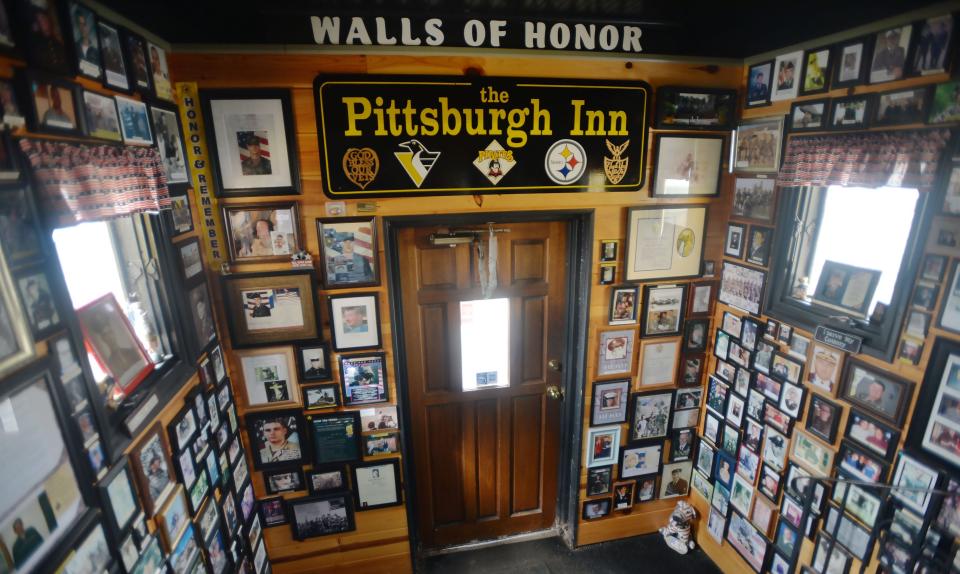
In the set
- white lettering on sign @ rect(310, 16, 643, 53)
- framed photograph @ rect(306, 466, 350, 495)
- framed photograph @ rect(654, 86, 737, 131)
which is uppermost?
white lettering on sign @ rect(310, 16, 643, 53)

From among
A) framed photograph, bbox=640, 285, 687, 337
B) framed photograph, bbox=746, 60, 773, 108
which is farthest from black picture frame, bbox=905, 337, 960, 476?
framed photograph, bbox=746, 60, 773, 108

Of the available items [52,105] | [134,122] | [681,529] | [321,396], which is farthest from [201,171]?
[681,529]

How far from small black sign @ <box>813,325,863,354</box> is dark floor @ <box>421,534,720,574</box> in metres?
1.85

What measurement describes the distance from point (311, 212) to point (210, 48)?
0.85m

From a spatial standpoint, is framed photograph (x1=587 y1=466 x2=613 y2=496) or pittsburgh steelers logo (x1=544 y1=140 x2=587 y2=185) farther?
framed photograph (x1=587 y1=466 x2=613 y2=496)

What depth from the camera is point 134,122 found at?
69.3 inches

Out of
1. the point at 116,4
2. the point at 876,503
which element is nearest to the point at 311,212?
the point at 116,4

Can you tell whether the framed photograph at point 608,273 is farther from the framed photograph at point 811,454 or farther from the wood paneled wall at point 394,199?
the framed photograph at point 811,454

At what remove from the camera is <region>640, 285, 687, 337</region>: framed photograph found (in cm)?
279

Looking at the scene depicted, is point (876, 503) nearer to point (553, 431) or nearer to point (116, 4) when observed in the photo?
point (553, 431)

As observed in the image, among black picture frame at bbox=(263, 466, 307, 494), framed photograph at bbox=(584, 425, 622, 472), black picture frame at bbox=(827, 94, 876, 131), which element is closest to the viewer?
black picture frame at bbox=(827, 94, 876, 131)

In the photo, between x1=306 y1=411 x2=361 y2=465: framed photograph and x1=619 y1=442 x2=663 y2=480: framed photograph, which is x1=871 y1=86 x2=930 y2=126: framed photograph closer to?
x1=619 y1=442 x2=663 y2=480: framed photograph

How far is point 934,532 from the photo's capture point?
5.91 feet

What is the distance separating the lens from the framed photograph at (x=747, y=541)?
2.66m
